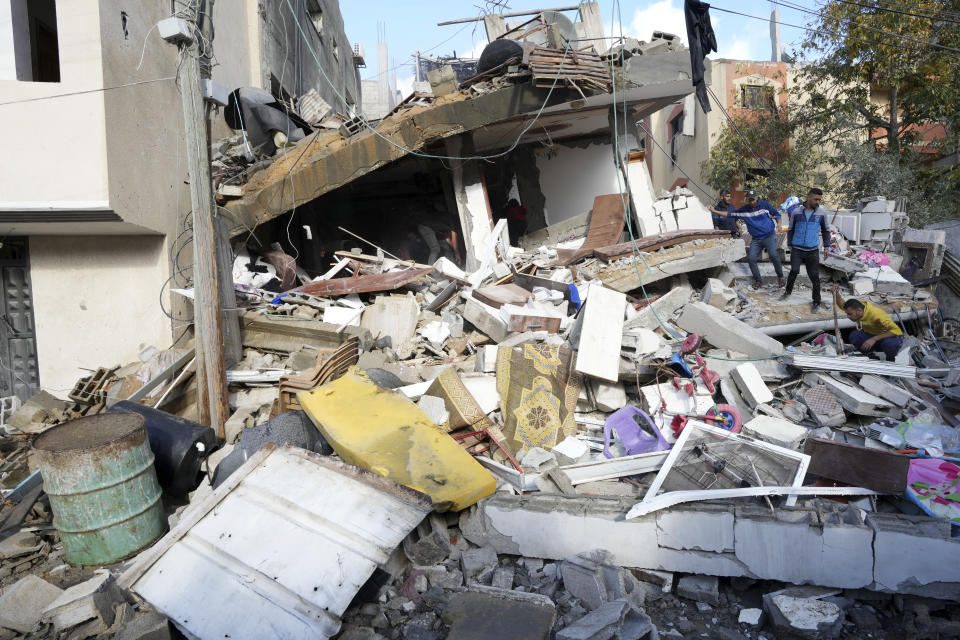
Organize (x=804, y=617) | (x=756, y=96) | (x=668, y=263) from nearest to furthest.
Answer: (x=804, y=617)
(x=668, y=263)
(x=756, y=96)

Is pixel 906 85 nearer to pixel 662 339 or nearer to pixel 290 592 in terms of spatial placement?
pixel 662 339

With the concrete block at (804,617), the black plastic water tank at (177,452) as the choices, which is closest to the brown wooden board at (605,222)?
the black plastic water tank at (177,452)

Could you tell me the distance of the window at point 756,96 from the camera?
20.1m

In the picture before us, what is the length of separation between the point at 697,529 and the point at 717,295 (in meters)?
4.93

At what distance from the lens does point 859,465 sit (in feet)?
14.2

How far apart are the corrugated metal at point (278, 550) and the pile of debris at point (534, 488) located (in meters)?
0.01

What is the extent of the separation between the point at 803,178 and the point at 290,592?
19.4 meters

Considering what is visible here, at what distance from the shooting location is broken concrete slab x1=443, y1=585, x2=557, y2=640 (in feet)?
10.4

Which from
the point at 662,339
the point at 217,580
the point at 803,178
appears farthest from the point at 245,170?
the point at 803,178

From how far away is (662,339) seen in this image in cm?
680

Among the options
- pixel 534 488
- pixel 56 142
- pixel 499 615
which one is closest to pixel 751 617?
pixel 499 615

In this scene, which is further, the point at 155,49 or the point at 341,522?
the point at 155,49

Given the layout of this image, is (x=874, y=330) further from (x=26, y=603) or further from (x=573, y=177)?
(x=26, y=603)

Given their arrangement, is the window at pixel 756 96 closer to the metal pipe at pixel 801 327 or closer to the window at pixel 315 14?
the window at pixel 315 14
